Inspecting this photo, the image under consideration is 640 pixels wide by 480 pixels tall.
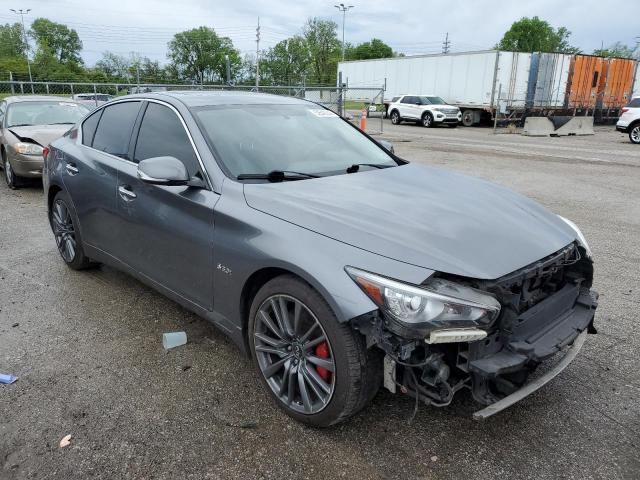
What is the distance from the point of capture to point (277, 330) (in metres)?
2.67

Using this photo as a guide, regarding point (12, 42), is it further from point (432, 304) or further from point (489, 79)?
point (432, 304)

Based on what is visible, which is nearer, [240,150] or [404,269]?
[404,269]

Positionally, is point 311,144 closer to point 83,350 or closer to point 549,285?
point 549,285

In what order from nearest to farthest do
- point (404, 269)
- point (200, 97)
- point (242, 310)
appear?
point (404, 269) < point (242, 310) < point (200, 97)

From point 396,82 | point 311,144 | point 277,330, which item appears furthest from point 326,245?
point 396,82

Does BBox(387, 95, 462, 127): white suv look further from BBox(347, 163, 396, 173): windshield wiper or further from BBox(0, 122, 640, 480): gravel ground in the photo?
BBox(347, 163, 396, 173): windshield wiper

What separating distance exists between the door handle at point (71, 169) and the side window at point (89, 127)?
0.22 m

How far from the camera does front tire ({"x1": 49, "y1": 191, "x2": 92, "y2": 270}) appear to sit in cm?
454

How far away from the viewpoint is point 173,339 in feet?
11.5

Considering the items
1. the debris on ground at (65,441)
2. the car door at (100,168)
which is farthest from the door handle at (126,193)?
the debris on ground at (65,441)

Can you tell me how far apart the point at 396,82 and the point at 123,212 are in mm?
30232

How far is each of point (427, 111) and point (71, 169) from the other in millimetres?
25042

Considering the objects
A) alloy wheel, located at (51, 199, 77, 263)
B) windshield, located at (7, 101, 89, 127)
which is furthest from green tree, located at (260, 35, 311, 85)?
alloy wheel, located at (51, 199, 77, 263)

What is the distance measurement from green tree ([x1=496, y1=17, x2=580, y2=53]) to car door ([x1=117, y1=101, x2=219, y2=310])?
332 feet
